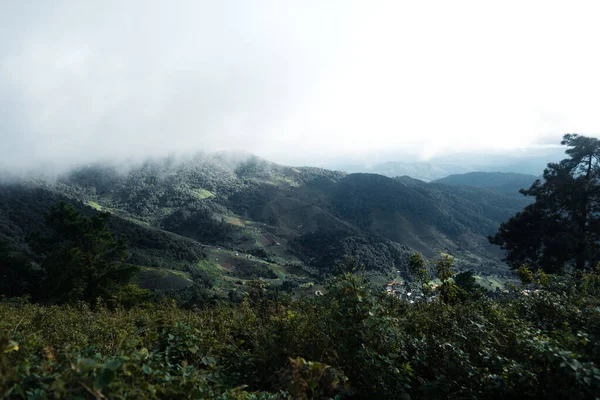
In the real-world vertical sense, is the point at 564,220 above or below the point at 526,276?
above

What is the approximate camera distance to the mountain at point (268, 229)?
3757 inches

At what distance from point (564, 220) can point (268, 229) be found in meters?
139

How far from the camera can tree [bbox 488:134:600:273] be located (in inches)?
672

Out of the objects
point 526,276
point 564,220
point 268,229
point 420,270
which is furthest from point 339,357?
point 268,229

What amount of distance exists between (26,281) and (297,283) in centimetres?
6542

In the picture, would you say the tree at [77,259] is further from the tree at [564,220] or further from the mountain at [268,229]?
the mountain at [268,229]

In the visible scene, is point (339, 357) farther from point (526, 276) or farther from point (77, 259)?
point (77, 259)

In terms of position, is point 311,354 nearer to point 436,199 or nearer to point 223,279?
point 223,279

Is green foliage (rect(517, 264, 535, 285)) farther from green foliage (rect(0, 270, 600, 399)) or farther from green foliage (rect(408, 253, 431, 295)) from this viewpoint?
green foliage (rect(408, 253, 431, 295))

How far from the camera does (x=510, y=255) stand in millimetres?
20641

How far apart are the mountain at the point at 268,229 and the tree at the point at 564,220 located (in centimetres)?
6378

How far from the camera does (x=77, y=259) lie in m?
22.7

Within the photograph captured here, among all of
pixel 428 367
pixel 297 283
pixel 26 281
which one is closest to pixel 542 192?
pixel 428 367

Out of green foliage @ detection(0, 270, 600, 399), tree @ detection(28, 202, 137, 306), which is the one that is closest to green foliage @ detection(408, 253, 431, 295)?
green foliage @ detection(0, 270, 600, 399)
